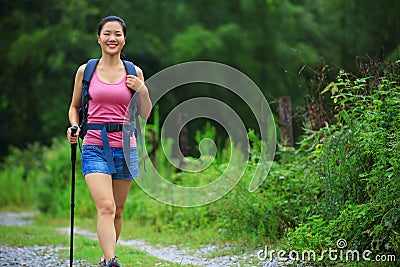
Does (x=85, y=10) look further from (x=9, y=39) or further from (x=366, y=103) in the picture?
(x=366, y=103)

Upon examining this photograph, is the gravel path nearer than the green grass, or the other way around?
the gravel path

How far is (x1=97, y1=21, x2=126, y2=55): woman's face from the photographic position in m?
4.70

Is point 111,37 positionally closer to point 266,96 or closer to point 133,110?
point 133,110

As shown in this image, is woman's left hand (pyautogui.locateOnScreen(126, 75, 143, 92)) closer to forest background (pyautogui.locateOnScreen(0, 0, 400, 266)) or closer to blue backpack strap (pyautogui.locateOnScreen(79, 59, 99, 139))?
blue backpack strap (pyautogui.locateOnScreen(79, 59, 99, 139))

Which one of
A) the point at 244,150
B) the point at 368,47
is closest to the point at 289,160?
the point at 244,150

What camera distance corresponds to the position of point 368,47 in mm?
12656

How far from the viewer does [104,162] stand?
455 cm

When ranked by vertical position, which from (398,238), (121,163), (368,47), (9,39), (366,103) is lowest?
(398,238)

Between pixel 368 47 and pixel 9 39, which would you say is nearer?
pixel 368 47

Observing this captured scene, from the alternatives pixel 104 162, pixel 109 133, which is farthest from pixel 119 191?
pixel 109 133

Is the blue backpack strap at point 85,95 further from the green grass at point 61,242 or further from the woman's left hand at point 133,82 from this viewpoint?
the green grass at point 61,242

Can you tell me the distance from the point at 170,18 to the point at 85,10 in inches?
104

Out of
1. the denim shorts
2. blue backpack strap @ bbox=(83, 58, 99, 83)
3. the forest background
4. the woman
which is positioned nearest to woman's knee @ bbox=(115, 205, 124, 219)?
the woman

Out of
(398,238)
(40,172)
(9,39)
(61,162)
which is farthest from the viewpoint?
(9,39)
